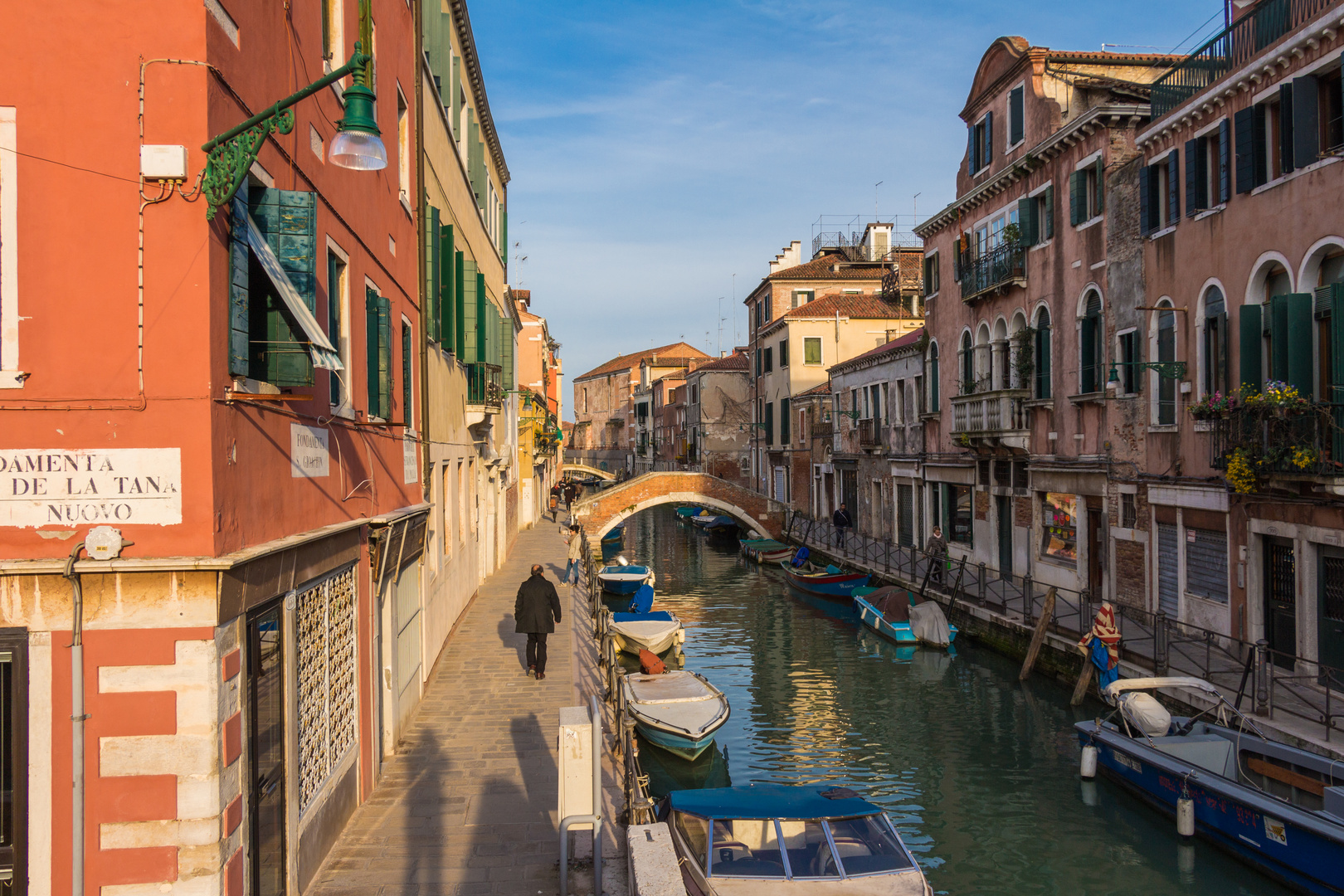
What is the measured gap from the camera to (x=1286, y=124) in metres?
12.0

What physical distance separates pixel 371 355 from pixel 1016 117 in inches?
661

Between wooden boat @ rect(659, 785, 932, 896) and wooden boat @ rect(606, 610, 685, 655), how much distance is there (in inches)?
406

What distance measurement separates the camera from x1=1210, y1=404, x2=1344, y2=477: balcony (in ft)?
35.8

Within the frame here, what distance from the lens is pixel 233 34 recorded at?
4938mm

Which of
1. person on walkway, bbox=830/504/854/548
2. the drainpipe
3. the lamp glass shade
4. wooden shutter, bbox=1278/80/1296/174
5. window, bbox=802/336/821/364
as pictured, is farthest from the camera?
window, bbox=802/336/821/364

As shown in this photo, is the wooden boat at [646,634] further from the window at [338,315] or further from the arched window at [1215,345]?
the window at [338,315]

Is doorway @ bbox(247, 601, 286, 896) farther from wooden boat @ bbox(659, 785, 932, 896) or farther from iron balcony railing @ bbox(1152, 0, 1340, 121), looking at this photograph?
iron balcony railing @ bbox(1152, 0, 1340, 121)

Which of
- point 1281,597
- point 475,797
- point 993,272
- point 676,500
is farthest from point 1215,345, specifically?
point 676,500

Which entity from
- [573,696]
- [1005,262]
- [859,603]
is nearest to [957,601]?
[859,603]

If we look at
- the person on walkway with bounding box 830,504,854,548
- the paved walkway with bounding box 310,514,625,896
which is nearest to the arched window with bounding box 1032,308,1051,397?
the paved walkway with bounding box 310,514,625,896

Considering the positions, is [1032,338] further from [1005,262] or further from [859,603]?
[859,603]

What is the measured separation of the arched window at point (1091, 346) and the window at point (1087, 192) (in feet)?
4.69

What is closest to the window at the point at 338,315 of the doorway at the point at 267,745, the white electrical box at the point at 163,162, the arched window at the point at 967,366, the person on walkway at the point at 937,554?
the doorway at the point at 267,745

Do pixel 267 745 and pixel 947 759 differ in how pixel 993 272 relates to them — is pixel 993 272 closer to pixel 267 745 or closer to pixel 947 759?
pixel 947 759
